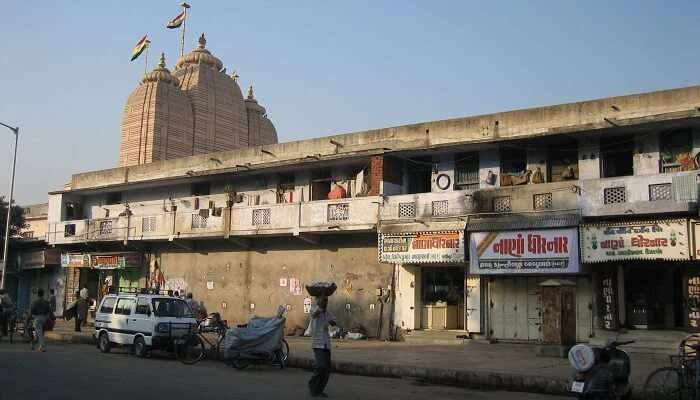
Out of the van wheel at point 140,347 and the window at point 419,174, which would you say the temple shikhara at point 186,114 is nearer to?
the window at point 419,174

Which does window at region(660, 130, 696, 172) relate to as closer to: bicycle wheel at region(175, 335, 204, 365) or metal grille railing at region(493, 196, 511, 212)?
metal grille railing at region(493, 196, 511, 212)

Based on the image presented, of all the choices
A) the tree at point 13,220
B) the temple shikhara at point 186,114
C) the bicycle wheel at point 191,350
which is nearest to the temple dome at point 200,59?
the temple shikhara at point 186,114

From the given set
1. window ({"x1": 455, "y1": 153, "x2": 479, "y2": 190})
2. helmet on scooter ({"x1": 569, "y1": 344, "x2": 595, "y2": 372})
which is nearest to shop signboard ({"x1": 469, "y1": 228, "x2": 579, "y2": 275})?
window ({"x1": 455, "y1": 153, "x2": 479, "y2": 190})

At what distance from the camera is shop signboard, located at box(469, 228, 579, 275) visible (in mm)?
19359

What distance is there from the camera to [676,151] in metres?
19.3

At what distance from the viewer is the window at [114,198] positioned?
34250mm

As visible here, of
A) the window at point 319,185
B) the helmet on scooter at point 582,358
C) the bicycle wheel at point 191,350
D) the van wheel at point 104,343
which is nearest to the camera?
the helmet on scooter at point 582,358

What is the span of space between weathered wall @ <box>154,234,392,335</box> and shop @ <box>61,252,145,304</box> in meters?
1.58

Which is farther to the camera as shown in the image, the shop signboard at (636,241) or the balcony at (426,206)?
the balcony at (426,206)

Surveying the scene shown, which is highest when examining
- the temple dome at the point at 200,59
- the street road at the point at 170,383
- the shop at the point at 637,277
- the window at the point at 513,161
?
the temple dome at the point at 200,59

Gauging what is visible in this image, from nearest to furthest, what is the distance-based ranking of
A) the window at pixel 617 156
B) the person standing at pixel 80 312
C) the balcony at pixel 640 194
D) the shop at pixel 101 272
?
the balcony at pixel 640 194
the window at pixel 617 156
the person standing at pixel 80 312
the shop at pixel 101 272

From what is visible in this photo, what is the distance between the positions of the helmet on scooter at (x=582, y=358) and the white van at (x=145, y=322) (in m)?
12.0

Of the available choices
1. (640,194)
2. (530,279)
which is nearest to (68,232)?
(530,279)

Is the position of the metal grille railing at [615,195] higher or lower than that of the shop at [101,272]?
higher
